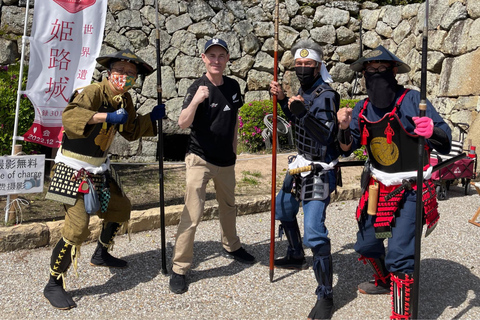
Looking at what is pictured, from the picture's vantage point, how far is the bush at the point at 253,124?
9.23m

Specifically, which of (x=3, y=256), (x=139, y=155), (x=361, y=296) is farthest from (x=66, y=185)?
(x=139, y=155)

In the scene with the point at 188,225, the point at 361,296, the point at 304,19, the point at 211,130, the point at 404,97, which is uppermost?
the point at 304,19

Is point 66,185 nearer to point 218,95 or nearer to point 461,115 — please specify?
point 218,95

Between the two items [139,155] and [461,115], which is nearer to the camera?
[461,115]

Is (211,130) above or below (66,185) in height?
above

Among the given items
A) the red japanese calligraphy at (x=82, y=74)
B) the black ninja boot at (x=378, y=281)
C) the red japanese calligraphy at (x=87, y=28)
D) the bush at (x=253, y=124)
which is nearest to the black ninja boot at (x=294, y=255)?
the black ninja boot at (x=378, y=281)

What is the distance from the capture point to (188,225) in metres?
3.87

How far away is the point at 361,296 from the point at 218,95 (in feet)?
6.88

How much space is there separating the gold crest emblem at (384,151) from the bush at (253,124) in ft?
19.2

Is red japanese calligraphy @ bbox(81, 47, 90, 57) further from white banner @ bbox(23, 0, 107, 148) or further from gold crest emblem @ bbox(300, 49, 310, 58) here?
gold crest emblem @ bbox(300, 49, 310, 58)

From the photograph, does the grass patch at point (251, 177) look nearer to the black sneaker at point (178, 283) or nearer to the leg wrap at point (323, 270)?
the black sneaker at point (178, 283)

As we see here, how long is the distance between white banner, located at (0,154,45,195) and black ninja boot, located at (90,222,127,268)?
4.12ft

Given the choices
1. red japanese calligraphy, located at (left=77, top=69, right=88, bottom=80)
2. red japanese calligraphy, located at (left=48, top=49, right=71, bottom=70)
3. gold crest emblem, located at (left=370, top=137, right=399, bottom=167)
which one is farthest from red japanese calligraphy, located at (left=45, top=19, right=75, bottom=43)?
gold crest emblem, located at (left=370, top=137, right=399, bottom=167)

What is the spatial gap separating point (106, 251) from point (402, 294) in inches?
103
